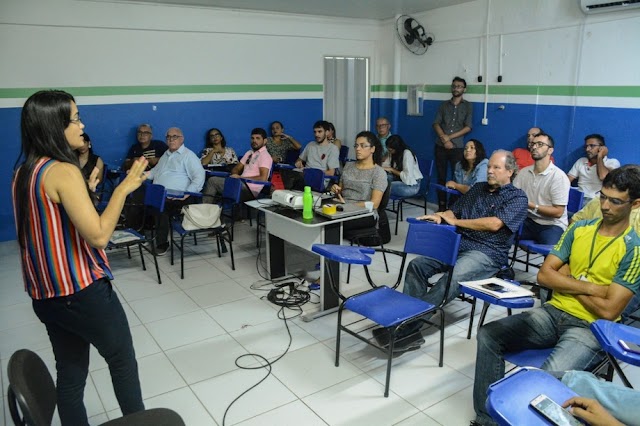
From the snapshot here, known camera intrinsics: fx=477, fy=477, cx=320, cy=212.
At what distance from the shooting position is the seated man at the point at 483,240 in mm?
3037

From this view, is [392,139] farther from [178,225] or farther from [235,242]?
[178,225]

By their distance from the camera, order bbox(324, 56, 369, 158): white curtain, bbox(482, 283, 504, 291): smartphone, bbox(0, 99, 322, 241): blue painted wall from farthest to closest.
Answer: bbox(324, 56, 369, 158): white curtain
bbox(0, 99, 322, 241): blue painted wall
bbox(482, 283, 504, 291): smartphone

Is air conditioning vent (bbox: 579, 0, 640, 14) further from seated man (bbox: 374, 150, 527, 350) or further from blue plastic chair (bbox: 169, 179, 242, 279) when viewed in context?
blue plastic chair (bbox: 169, 179, 242, 279)

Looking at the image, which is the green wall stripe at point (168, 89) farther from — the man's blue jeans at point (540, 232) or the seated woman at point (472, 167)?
the man's blue jeans at point (540, 232)

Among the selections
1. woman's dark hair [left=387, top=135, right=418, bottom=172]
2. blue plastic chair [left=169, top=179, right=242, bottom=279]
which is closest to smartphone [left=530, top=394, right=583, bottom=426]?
blue plastic chair [left=169, top=179, right=242, bottom=279]

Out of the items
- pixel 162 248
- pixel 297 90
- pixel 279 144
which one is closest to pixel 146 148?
pixel 162 248

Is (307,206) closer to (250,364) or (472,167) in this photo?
(250,364)

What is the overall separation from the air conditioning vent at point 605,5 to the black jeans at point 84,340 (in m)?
5.15

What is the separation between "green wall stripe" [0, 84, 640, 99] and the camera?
499 centimetres

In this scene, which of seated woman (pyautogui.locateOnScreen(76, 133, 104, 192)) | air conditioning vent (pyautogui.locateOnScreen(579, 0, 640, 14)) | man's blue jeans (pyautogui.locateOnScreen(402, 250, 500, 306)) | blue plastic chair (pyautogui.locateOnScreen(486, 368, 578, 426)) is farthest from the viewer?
seated woman (pyautogui.locateOnScreen(76, 133, 104, 192))

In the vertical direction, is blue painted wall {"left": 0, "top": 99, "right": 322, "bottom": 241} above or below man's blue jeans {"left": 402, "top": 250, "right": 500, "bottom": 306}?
above

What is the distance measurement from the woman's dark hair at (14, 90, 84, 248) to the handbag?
2.60m

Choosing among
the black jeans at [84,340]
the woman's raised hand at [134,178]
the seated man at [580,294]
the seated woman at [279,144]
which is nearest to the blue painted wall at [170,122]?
the seated woman at [279,144]

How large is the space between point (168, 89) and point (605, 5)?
16.5ft
